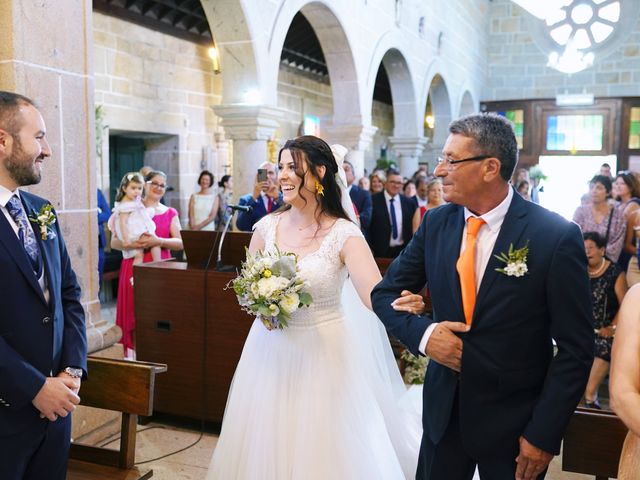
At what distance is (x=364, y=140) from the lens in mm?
9078

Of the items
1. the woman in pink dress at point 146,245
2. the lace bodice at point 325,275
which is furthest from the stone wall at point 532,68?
the lace bodice at point 325,275

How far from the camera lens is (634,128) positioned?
1667 cm

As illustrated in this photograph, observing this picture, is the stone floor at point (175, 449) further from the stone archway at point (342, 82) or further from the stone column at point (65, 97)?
the stone archway at point (342, 82)

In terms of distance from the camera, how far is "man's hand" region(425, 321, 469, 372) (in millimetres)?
1775

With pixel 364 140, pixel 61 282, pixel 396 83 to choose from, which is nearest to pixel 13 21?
pixel 61 282

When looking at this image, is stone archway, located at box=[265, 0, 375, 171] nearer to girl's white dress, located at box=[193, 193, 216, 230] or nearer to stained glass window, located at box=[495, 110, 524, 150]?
girl's white dress, located at box=[193, 193, 216, 230]

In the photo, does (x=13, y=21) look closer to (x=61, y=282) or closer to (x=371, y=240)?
(x=61, y=282)

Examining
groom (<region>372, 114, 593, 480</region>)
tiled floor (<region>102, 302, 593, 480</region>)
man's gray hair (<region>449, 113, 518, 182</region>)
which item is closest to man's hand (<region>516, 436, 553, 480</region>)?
groom (<region>372, 114, 593, 480</region>)

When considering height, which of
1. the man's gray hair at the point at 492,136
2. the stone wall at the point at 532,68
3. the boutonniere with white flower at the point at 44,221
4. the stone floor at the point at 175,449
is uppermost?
the stone wall at the point at 532,68

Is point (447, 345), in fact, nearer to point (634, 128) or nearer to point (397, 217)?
point (397, 217)

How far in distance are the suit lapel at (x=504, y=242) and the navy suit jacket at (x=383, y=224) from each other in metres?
4.72

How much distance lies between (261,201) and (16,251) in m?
3.25

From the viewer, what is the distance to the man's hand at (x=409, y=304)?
188cm

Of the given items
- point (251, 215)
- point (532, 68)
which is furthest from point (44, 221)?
point (532, 68)
